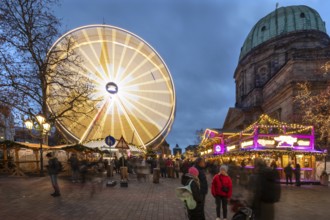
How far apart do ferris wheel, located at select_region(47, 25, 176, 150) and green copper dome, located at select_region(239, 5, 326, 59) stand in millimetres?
30396

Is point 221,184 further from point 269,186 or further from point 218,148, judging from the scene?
point 218,148

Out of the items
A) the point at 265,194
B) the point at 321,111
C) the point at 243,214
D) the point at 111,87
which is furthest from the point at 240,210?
the point at 111,87

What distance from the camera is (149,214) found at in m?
10.3

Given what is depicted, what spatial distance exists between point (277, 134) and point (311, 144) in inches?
96.3

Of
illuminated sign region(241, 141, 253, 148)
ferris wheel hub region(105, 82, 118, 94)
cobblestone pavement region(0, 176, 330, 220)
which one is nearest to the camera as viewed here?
cobblestone pavement region(0, 176, 330, 220)

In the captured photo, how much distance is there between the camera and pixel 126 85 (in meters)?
50.8

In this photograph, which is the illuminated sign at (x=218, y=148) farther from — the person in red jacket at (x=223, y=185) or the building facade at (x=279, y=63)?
the person in red jacket at (x=223, y=185)

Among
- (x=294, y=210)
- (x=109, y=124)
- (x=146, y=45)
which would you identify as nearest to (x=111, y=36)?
(x=146, y=45)

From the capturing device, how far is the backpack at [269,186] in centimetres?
606

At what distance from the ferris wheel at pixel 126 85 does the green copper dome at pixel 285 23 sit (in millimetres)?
30396

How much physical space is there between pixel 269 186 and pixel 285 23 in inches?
2784

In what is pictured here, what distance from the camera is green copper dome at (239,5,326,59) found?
68875 mm

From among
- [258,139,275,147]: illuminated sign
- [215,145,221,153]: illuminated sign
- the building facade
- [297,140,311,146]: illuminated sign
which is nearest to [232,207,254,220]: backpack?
[258,139,275,147]: illuminated sign

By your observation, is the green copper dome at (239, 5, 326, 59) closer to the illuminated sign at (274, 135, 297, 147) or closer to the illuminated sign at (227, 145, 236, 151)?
the illuminated sign at (227, 145, 236, 151)
